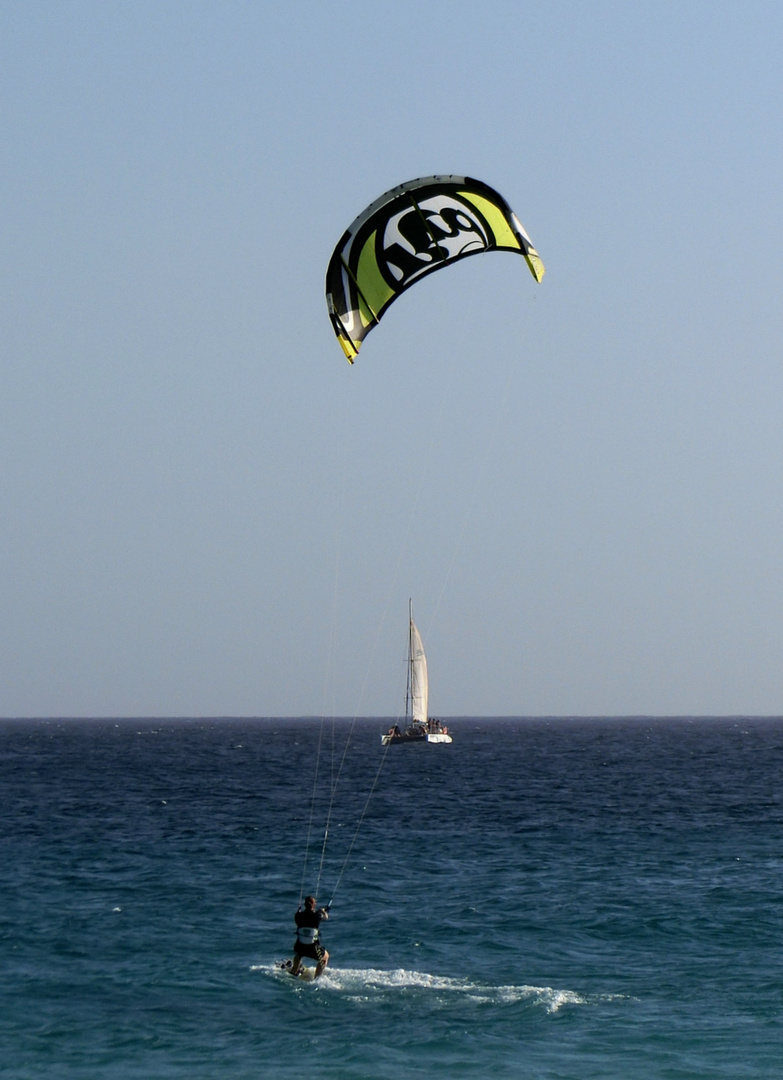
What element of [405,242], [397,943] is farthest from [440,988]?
[405,242]

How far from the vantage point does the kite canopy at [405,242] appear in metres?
19.7

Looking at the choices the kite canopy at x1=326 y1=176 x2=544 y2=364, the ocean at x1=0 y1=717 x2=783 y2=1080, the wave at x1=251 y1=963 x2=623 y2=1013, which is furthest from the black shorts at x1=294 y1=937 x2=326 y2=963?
the kite canopy at x1=326 y1=176 x2=544 y2=364

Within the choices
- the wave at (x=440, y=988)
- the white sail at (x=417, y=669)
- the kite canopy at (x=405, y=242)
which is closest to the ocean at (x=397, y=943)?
the wave at (x=440, y=988)

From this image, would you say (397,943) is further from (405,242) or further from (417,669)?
(417,669)

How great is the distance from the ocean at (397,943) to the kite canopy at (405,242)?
10.4 metres

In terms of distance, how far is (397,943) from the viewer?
24.0m

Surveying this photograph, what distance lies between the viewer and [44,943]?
23.8 m

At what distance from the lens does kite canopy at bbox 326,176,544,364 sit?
19734 mm

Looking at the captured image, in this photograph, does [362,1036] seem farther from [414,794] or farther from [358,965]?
[414,794]

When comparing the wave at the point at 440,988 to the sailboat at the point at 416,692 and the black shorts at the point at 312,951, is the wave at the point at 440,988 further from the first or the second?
the sailboat at the point at 416,692

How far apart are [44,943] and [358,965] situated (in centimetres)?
615

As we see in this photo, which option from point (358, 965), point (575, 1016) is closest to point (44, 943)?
point (358, 965)

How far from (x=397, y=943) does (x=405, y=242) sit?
12924mm

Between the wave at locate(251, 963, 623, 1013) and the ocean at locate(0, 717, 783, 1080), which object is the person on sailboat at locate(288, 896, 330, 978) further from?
the wave at locate(251, 963, 623, 1013)
